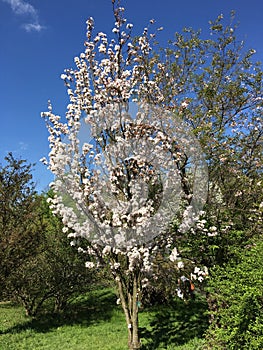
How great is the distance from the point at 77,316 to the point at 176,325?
3583 mm

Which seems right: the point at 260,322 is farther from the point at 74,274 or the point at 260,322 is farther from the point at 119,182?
the point at 74,274

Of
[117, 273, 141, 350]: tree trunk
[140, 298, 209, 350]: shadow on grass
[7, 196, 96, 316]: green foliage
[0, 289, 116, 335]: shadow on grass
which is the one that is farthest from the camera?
[7, 196, 96, 316]: green foliage

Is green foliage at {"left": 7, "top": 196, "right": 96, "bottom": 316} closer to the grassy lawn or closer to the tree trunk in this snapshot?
the grassy lawn

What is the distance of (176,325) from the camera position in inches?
327

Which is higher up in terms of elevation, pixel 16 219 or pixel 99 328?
pixel 16 219

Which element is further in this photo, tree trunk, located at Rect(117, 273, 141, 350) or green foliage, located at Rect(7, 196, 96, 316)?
green foliage, located at Rect(7, 196, 96, 316)

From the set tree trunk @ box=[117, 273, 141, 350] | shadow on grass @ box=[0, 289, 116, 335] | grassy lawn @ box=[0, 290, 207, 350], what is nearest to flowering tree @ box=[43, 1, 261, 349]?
tree trunk @ box=[117, 273, 141, 350]

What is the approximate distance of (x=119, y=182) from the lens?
595 centimetres

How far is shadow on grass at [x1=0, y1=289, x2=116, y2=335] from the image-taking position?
9197mm

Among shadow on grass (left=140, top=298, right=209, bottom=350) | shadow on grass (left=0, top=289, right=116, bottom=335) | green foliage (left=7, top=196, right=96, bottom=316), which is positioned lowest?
shadow on grass (left=140, top=298, right=209, bottom=350)

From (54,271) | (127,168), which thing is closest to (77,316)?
(54,271)

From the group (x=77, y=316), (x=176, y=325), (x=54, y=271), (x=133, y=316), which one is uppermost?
(x=54, y=271)

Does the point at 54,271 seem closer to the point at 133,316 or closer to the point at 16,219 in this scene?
the point at 16,219

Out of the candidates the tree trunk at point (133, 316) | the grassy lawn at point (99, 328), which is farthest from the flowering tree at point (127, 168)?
the grassy lawn at point (99, 328)
